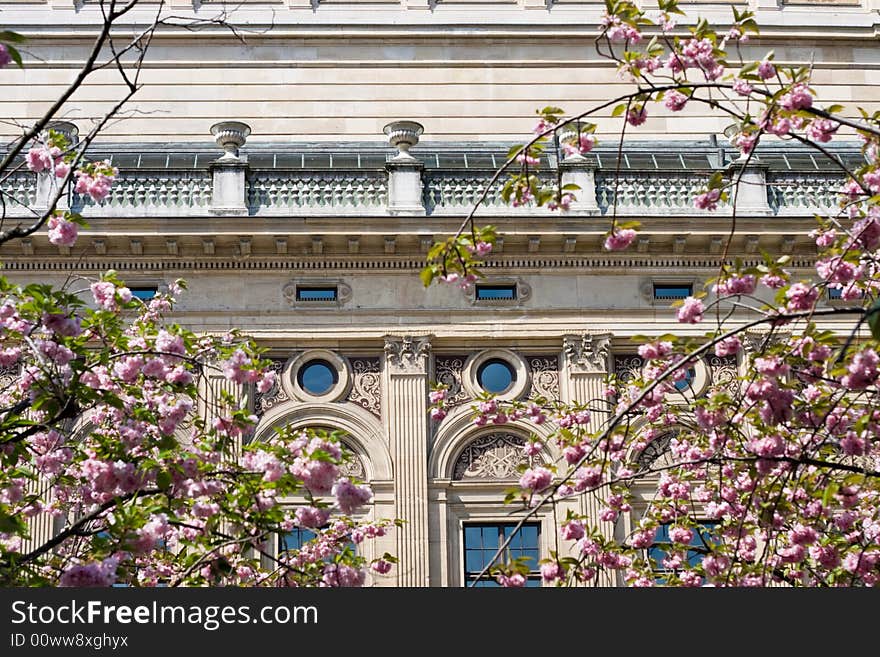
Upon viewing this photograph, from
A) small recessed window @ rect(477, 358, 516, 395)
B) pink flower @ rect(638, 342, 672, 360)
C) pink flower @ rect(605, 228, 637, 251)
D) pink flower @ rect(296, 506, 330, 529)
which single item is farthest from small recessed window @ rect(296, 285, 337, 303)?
pink flower @ rect(605, 228, 637, 251)

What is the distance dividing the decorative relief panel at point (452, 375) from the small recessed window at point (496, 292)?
106cm

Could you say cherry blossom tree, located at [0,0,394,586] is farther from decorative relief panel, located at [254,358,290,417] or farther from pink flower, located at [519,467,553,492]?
decorative relief panel, located at [254,358,290,417]

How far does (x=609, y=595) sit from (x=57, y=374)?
5865 mm

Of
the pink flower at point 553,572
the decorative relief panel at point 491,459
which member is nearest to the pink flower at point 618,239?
the pink flower at point 553,572

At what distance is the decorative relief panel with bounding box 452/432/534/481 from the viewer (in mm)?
28375

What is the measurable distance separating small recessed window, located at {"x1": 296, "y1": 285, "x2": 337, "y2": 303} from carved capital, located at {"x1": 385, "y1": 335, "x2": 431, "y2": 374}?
1196mm

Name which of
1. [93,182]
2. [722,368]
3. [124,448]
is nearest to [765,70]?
[93,182]

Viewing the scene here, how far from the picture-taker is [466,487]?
1108 inches

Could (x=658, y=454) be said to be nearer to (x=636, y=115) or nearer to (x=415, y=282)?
(x=415, y=282)

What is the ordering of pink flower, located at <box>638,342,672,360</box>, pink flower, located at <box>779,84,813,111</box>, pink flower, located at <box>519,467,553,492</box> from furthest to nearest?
pink flower, located at <box>638,342,672,360</box> < pink flower, located at <box>519,467,553,492</box> < pink flower, located at <box>779,84,813,111</box>

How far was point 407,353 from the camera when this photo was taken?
2850 cm

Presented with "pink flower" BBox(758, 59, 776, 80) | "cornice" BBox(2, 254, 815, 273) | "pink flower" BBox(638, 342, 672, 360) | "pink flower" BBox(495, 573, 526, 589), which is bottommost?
"pink flower" BBox(495, 573, 526, 589)

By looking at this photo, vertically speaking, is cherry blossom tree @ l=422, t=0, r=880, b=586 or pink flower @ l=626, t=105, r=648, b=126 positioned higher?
pink flower @ l=626, t=105, r=648, b=126

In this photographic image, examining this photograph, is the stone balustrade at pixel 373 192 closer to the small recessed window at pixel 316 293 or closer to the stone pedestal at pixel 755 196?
the stone pedestal at pixel 755 196
